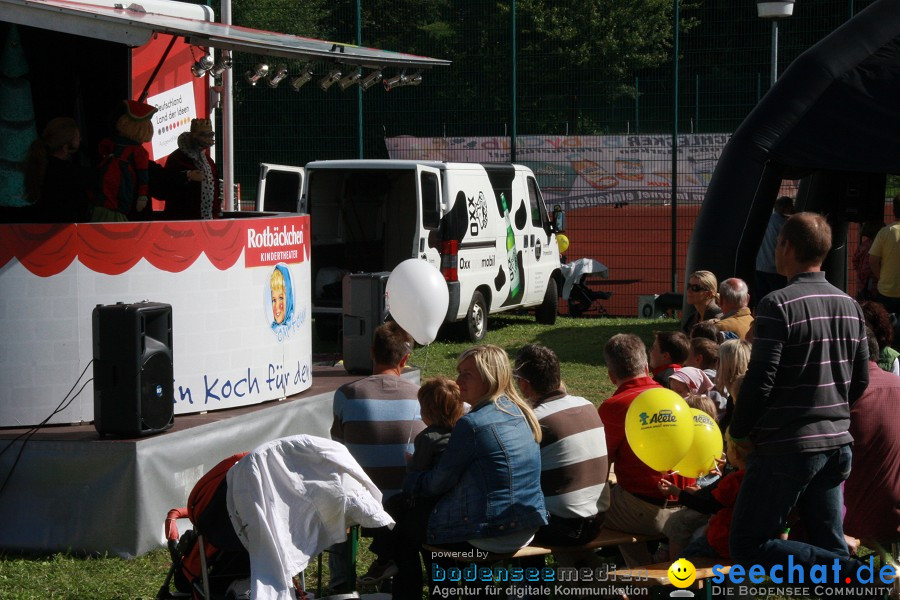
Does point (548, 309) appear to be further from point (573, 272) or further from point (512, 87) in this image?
point (512, 87)

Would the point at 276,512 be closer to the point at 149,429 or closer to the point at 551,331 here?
the point at 149,429

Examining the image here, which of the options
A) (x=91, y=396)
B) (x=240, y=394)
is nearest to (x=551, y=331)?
(x=240, y=394)

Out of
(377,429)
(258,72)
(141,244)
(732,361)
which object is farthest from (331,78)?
(732,361)

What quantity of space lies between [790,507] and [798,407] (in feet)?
1.40

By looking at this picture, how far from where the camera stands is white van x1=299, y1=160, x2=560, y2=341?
12.9 metres

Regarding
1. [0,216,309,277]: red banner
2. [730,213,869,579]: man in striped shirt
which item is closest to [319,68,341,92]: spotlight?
[0,216,309,277]: red banner

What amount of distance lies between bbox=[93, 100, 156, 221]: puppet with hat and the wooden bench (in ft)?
12.8

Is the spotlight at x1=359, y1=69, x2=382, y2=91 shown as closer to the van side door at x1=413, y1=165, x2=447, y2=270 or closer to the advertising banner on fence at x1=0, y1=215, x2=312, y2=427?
the advertising banner on fence at x1=0, y1=215, x2=312, y2=427

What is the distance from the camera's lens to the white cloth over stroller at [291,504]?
4.67 m

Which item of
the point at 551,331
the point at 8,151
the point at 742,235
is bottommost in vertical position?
the point at 551,331

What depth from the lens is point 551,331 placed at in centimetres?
1498

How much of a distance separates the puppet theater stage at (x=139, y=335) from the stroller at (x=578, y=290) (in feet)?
30.6

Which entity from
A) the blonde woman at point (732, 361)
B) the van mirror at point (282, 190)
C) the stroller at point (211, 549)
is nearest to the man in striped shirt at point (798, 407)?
the blonde woman at point (732, 361)

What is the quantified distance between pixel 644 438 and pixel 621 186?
1386cm
